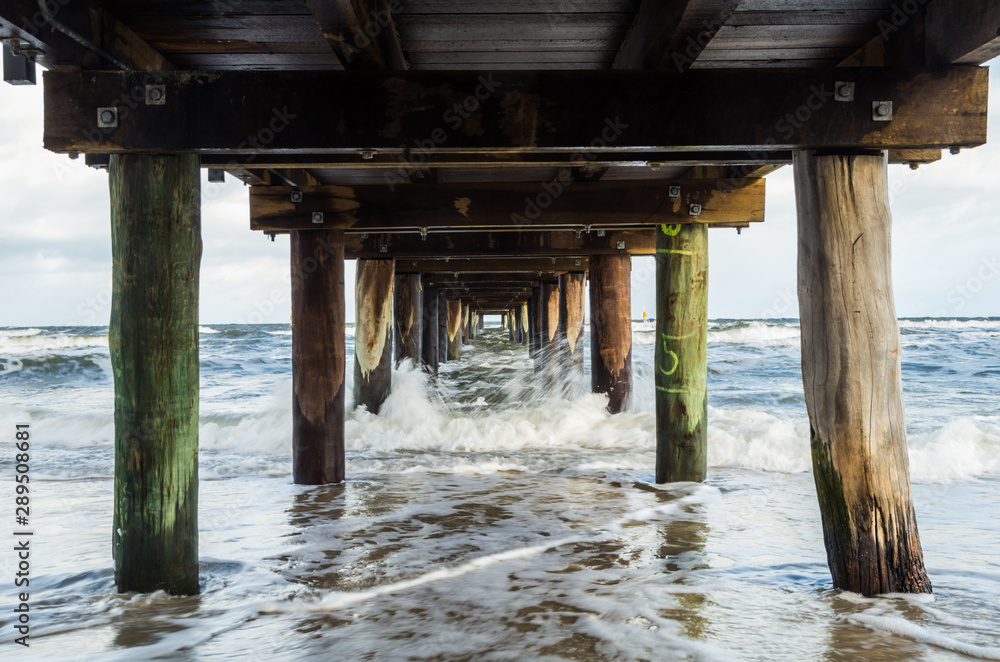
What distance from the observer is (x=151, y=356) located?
3305 millimetres

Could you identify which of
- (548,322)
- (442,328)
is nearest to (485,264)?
(548,322)

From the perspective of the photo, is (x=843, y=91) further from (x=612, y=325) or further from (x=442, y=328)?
(x=442, y=328)

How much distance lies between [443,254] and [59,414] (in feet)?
29.8

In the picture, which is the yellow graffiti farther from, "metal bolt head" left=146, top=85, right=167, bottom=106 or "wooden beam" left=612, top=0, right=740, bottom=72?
"metal bolt head" left=146, top=85, right=167, bottom=106

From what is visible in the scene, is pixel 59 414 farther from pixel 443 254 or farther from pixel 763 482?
pixel 763 482

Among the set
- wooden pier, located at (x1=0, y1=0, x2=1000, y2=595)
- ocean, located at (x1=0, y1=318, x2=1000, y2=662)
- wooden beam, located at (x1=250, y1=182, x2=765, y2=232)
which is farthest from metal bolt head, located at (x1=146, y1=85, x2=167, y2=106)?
wooden beam, located at (x1=250, y1=182, x2=765, y2=232)

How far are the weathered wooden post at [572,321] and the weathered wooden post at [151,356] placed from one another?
10158mm

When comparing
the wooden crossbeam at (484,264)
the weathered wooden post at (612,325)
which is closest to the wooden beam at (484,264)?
the wooden crossbeam at (484,264)

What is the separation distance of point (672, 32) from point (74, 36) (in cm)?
239

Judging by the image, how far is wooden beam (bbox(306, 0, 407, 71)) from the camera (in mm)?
2637

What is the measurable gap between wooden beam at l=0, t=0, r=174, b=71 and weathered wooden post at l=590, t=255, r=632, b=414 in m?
6.61

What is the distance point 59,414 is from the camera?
13.1 m

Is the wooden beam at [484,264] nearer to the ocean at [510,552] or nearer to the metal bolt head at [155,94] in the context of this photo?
the ocean at [510,552]

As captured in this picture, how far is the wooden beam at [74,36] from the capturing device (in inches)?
106
